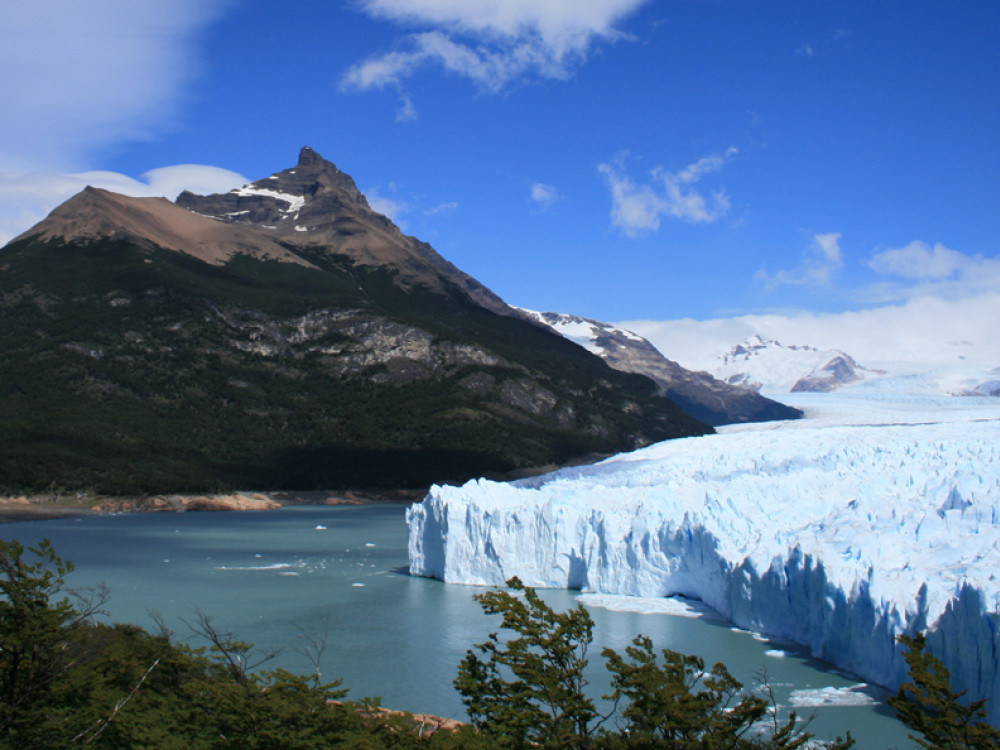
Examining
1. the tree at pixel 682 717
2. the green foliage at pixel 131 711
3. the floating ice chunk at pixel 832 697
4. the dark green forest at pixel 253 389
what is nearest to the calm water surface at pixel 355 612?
the floating ice chunk at pixel 832 697

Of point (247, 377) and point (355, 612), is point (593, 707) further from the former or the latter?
point (247, 377)

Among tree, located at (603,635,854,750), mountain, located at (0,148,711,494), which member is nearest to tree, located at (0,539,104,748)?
tree, located at (603,635,854,750)

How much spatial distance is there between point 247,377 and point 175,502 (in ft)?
125

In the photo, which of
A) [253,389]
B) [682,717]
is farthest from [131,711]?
[253,389]

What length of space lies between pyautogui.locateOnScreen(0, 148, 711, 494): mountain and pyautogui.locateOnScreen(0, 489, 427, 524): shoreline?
1.65 meters

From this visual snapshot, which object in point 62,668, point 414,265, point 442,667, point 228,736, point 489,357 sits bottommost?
point 442,667

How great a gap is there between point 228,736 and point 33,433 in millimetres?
84794

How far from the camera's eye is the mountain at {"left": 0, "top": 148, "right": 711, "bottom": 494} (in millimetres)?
94375

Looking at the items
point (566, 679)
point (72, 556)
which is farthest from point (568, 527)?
point (72, 556)

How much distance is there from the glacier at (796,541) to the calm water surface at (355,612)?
1.31 metres

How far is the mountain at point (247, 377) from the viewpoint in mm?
94375

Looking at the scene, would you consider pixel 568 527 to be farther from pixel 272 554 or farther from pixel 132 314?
pixel 132 314

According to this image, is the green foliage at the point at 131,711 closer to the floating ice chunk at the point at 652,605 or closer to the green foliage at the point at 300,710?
the green foliage at the point at 300,710

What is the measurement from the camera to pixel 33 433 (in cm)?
8494
